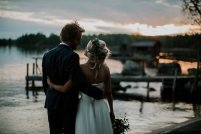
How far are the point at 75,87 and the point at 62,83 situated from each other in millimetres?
189

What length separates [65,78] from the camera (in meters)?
5.08

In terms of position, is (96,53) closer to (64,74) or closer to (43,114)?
(64,74)

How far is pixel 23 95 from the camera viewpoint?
117 feet

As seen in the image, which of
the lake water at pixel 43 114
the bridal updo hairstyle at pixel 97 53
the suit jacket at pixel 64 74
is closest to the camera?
the suit jacket at pixel 64 74

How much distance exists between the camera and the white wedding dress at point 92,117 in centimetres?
534

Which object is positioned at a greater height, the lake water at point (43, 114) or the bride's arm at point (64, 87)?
the bride's arm at point (64, 87)

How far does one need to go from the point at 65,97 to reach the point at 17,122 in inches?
655

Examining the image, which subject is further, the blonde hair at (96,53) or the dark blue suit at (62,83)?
the blonde hair at (96,53)

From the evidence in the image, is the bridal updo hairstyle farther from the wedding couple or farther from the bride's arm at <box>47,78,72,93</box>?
the bride's arm at <box>47,78,72,93</box>

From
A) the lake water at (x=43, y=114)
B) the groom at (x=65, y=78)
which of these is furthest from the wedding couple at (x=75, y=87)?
the lake water at (x=43, y=114)

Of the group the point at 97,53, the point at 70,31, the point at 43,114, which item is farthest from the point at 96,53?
the point at 43,114

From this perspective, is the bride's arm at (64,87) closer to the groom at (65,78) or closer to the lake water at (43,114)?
the groom at (65,78)

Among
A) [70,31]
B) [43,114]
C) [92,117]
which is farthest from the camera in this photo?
[43,114]

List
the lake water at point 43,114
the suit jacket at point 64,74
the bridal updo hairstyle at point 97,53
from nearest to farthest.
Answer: the suit jacket at point 64,74 < the bridal updo hairstyle at point 97,53 < the lake water at point 43,114
